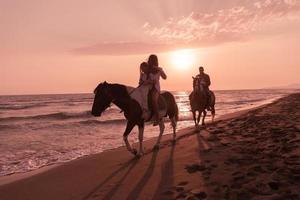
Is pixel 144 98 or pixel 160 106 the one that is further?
pixel 160 106

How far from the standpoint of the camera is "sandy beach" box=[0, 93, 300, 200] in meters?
5.50

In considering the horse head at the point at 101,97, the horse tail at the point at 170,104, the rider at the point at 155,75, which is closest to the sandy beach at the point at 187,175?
the rider at the point at 155,75

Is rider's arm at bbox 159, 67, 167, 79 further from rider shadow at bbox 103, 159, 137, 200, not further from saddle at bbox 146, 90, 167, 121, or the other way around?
rider shadow at bbox 103, 159, 137, 200

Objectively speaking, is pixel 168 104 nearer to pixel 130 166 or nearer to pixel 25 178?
pixel 130 166

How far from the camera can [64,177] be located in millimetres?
8641

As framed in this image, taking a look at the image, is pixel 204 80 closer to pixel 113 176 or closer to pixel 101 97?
pixel 101 97

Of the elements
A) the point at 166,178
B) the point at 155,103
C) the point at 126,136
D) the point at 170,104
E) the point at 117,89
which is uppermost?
the point at 117,89

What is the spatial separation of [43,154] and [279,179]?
32.7 feet

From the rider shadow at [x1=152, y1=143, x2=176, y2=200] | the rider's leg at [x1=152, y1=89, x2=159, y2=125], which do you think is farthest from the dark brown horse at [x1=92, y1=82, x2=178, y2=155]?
the rider shadow at [x1=152, y1=143, x2=176, y2=200]

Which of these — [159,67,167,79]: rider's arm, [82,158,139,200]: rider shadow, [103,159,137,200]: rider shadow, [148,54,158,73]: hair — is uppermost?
[148,54,158,73]: hair

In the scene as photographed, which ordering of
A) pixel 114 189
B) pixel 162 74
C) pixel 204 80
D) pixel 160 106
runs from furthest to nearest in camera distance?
1. pixel 204 80
2. pixel 160 106
3. pixel 162 74
4. pixel 114 189

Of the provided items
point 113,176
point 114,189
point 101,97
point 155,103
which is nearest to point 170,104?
point 155,103

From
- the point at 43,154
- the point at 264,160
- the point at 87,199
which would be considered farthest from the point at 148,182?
the point at 43,154

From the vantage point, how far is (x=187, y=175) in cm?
686
